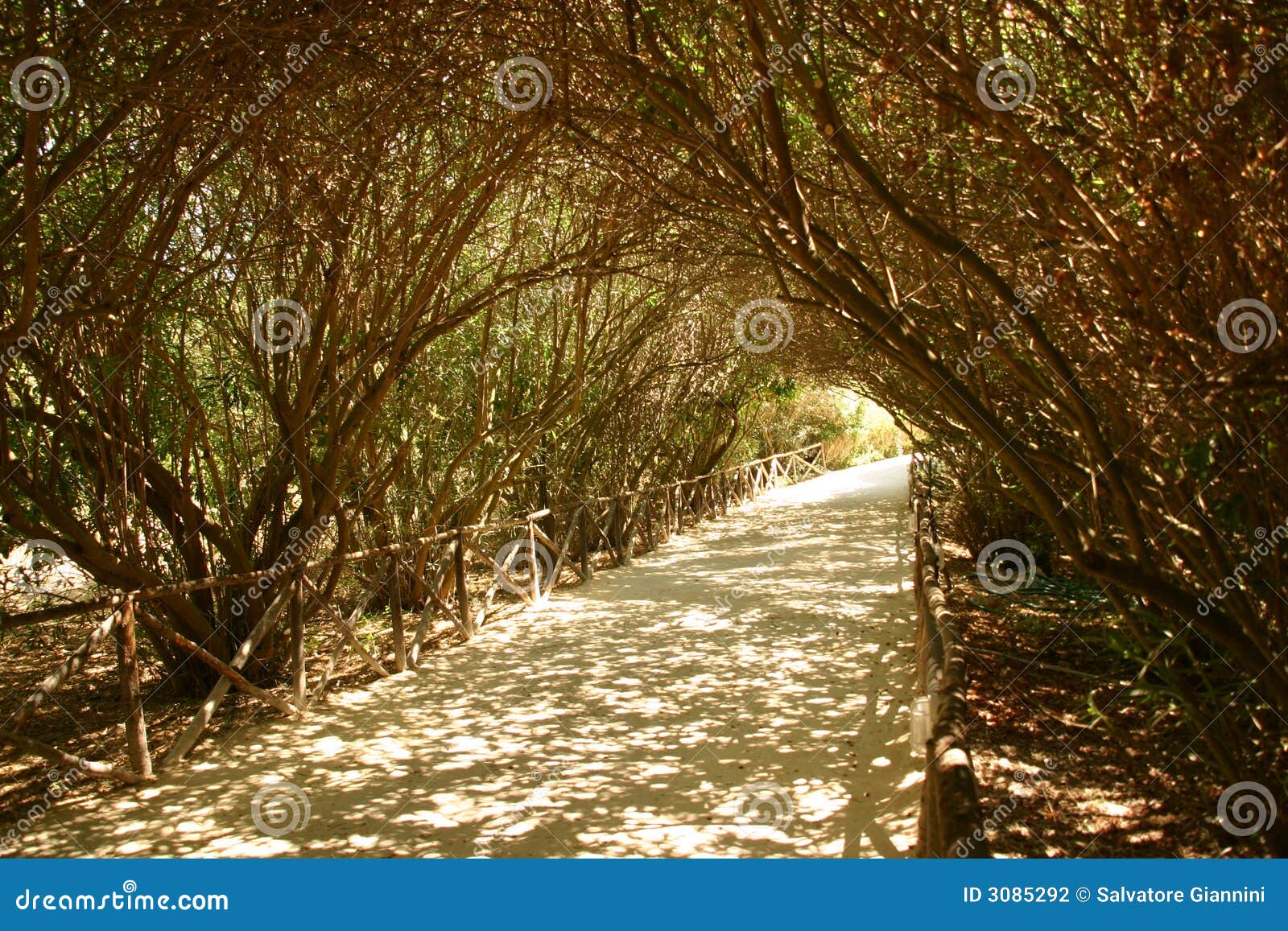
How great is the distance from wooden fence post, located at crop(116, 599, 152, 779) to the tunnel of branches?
989 millimetres

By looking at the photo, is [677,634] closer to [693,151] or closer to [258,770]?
[258,770]

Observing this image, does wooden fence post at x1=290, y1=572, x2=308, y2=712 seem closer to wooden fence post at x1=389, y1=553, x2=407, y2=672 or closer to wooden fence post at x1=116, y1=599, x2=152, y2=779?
wooden fence post at x1=389, y1=553, x2=407, y2=672

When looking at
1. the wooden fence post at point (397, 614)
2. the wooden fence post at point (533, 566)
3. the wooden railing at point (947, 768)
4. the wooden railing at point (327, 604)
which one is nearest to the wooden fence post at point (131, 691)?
the wooden railing at point (327, 604)

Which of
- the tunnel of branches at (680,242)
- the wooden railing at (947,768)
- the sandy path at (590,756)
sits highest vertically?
the tunnel of branches at (680,242)

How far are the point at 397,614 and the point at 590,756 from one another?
245 cm

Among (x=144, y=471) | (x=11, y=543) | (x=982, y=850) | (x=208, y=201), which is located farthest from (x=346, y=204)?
(x=982, y=850)

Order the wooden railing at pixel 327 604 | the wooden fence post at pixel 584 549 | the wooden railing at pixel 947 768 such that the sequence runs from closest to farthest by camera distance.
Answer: the wooden railing at pixel 947 768
the wooden railing at pixel 327 604
the wooden fence post at pixel 584 549

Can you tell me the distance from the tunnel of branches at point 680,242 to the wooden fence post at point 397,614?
0.52 metres

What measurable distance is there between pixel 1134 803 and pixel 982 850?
219cm

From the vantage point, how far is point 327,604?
6.46 m

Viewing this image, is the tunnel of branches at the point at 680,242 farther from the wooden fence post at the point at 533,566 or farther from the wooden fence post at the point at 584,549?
the wooden fence post at the point at 584,549

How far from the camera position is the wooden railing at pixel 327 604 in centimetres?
474

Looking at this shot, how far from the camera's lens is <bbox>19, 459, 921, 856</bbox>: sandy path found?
409 cm

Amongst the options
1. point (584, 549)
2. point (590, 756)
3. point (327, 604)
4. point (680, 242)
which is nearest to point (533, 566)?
point (584, 549)
